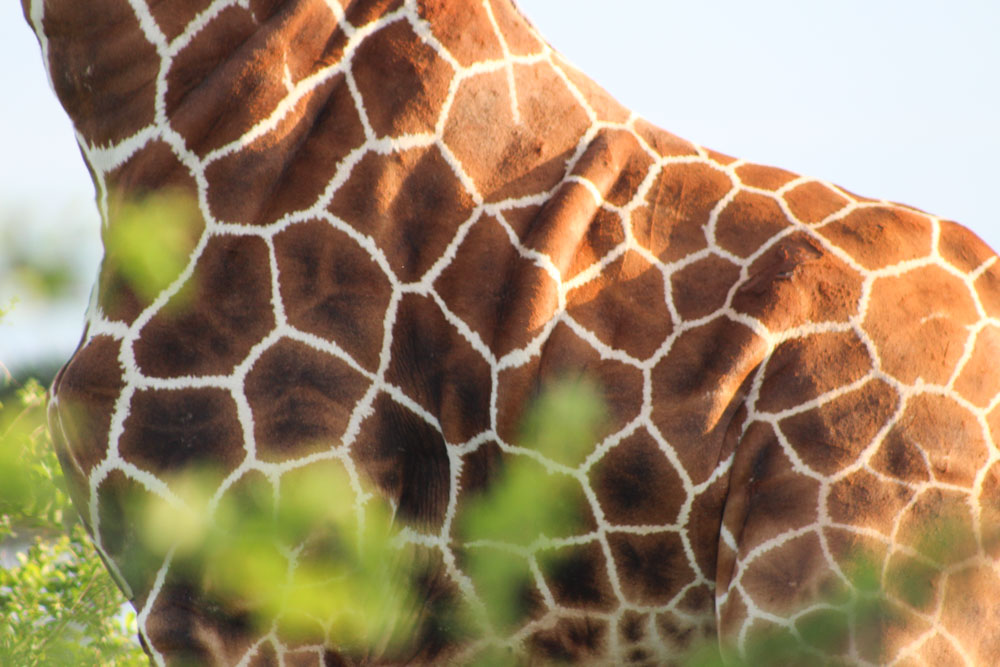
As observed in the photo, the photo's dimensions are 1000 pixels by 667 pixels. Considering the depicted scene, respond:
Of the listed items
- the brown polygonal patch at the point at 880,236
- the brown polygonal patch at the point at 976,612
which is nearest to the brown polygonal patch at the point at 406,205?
the brown polygonal patch at the point at 880,236

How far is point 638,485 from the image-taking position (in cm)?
157

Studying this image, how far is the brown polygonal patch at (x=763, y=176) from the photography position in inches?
69.2

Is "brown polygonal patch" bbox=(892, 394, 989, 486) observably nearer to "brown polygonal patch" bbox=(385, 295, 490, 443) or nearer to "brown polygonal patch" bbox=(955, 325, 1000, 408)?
"brown polygonal patch" bbox=(955, 325, 1000, 408)

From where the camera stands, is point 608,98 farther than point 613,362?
Yes

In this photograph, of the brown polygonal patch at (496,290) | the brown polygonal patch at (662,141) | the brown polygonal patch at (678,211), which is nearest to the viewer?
the brown polygonal patch at (496,290)

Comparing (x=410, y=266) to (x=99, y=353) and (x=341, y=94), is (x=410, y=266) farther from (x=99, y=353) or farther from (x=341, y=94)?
(x=99, y=353)

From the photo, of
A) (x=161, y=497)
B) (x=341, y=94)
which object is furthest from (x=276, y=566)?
(x=341, y=94)

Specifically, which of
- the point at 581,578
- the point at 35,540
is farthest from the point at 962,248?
the point at 35,540

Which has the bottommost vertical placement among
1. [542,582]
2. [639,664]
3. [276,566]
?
[639,664]

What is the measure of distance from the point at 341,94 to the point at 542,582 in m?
0.83

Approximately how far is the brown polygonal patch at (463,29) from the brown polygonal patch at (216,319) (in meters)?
0.46

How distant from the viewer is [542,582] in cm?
156

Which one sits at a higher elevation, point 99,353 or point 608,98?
point 608,98

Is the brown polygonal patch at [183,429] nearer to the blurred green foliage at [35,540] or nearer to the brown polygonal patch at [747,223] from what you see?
the blurred green foliage at [35,540]
